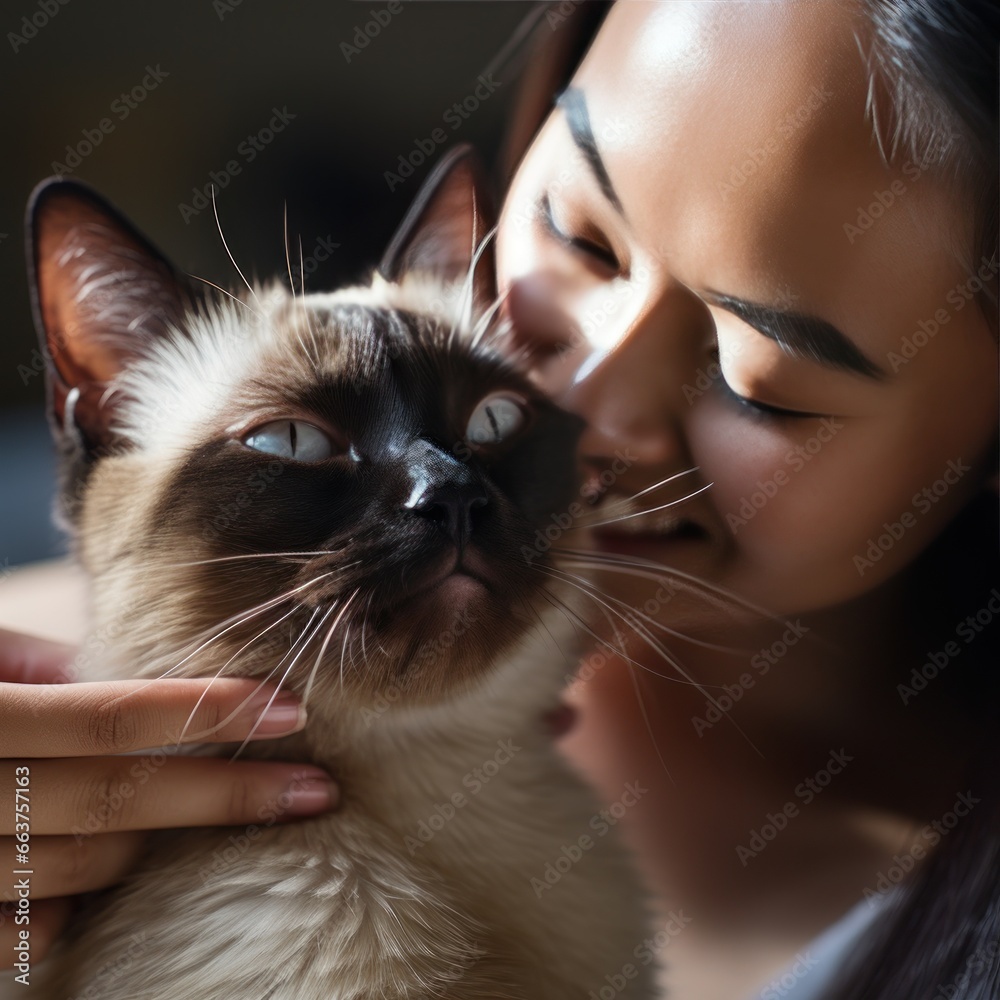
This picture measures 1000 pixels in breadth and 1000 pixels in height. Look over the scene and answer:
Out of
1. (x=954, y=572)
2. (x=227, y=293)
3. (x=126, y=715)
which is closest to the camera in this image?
(x=126, y=715)

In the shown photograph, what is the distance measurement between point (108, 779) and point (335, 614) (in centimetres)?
17

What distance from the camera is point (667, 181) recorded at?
61 centimetres

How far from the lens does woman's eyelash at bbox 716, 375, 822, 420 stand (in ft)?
2.04

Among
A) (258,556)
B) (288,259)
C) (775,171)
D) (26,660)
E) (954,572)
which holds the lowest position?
(26,660)

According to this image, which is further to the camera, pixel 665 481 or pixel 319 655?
pixel 665 481

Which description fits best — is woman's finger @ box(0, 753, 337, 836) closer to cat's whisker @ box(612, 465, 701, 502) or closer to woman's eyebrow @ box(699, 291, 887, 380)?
cat's whisker @ box(612, 465, 701, 502)

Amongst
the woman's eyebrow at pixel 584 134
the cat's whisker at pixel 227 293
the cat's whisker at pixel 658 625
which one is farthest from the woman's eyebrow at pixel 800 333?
the cat's whisker at pixel 227 293

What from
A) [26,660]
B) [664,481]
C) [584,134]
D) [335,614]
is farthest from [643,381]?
[26,660]

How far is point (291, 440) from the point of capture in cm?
55

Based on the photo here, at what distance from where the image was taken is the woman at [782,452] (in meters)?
0.60

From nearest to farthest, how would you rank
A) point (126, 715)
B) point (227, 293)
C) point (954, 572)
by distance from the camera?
point (126, 715), point (227, 293), point (954, 572)

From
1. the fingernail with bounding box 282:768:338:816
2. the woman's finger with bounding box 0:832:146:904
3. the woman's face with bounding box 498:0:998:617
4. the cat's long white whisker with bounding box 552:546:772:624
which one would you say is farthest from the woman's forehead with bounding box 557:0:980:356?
the woman's finger with bounding box 0:832:146:904

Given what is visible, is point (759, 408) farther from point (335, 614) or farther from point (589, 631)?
point (335, 614)

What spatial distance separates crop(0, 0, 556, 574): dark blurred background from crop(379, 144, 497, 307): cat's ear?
2cm
